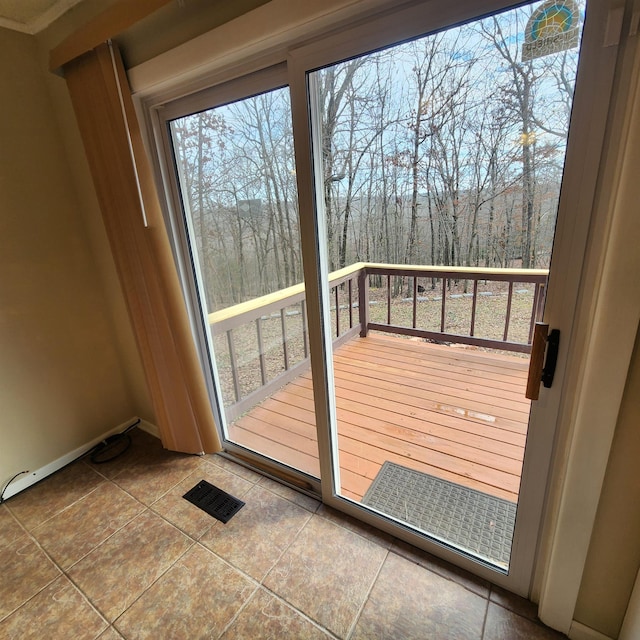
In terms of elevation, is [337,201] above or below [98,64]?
below

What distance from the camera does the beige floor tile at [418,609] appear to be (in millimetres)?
1139

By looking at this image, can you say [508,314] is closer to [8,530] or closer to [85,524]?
[85,524]

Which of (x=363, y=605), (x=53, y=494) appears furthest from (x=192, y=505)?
(x=363, y=605)

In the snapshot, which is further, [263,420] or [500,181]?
[263,420]

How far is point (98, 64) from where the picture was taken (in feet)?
4.61

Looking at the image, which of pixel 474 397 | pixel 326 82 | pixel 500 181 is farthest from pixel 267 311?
pixel 474 397

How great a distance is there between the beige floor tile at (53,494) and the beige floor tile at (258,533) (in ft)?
2.83

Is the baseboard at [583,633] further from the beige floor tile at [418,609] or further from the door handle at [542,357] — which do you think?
the door handle at [542,357]

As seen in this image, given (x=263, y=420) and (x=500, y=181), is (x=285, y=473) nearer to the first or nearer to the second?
(x=263, y=420)

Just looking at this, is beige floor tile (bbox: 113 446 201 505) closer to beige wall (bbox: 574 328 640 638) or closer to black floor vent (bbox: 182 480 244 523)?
black floor vent (bbox: 182 480 244 523)

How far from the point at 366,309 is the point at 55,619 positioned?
3.08m

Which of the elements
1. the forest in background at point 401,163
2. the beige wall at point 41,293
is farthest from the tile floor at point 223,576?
the forest in background at point 401,163

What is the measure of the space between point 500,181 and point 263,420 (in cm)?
183

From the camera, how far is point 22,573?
142 cm
